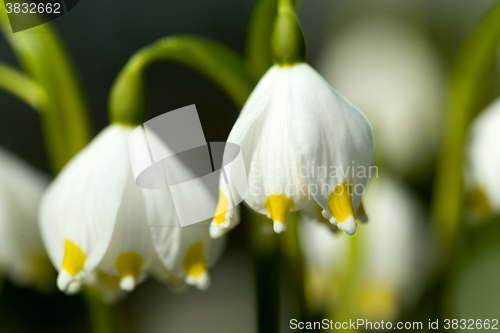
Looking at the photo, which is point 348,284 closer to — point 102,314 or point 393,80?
point 102,314

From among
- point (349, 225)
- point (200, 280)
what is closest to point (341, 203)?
point (349, 225)

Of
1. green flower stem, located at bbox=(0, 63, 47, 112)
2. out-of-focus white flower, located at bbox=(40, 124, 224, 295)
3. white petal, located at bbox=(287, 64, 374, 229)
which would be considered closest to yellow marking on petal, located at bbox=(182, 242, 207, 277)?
out-of-focus white flower, located at bbox=(40, 124, 224, 295)

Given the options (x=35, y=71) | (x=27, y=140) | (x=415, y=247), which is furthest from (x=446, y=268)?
(x=27, y=140)

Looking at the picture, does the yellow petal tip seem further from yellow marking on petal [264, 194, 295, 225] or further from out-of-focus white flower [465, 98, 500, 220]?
out-of-focus white flower [465, 98, 500, 220]

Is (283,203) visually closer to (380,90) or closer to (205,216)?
(205,216)

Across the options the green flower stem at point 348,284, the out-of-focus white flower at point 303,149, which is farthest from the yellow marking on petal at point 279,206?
the green flower stem at point 348,284

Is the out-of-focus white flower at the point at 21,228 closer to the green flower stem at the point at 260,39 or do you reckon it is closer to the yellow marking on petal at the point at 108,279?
the yellow marking on petal at the point at 108,279
